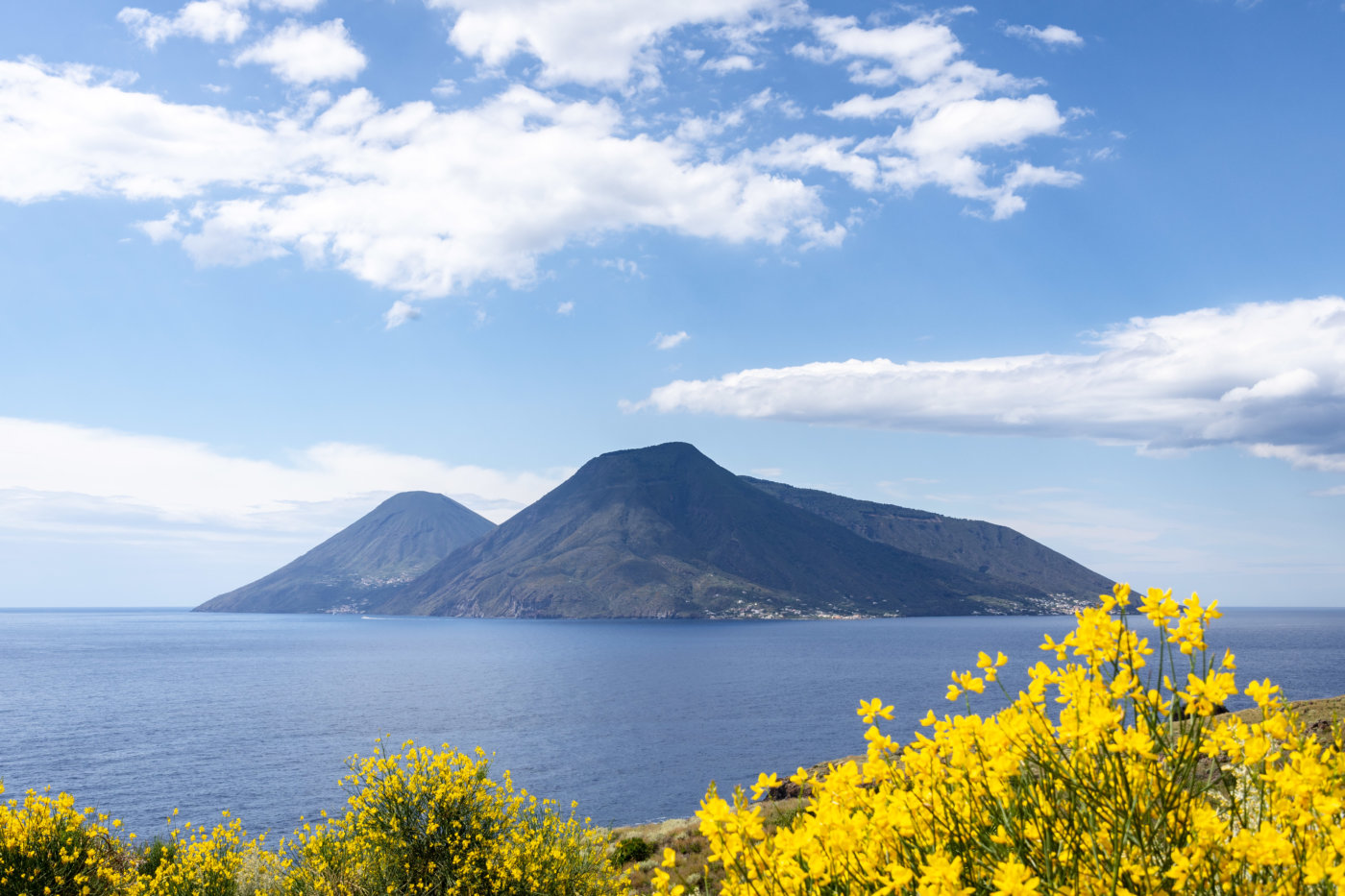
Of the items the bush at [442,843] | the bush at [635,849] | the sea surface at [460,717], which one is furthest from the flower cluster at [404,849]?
the bush at [635,849]

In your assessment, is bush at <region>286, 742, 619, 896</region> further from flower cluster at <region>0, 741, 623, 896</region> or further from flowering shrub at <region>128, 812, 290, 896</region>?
flowering shrub at <region>128, 812, 290, 896</region>

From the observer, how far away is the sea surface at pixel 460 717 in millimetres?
60344

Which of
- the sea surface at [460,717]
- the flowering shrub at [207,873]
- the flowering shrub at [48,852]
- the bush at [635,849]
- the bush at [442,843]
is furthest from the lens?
the sea surface at [460,717]

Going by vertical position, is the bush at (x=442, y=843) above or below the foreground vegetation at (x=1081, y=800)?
below

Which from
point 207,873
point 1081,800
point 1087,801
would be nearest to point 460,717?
point 207,873

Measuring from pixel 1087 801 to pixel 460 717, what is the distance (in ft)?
328

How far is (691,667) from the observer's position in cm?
15500

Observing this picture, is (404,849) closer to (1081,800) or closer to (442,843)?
(442,843)

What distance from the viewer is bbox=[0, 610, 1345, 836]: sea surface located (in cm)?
6034

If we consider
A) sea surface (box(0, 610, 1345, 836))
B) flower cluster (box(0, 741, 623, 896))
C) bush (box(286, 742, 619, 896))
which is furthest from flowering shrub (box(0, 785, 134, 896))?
→ sea surface (box(0, 610, 1345, 836))

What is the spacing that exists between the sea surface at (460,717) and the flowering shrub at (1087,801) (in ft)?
53.6

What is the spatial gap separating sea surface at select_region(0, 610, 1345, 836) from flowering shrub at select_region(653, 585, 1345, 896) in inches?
643

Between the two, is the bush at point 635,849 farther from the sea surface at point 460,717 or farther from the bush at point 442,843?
the bush at point 442,843

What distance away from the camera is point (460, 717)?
94688mm
